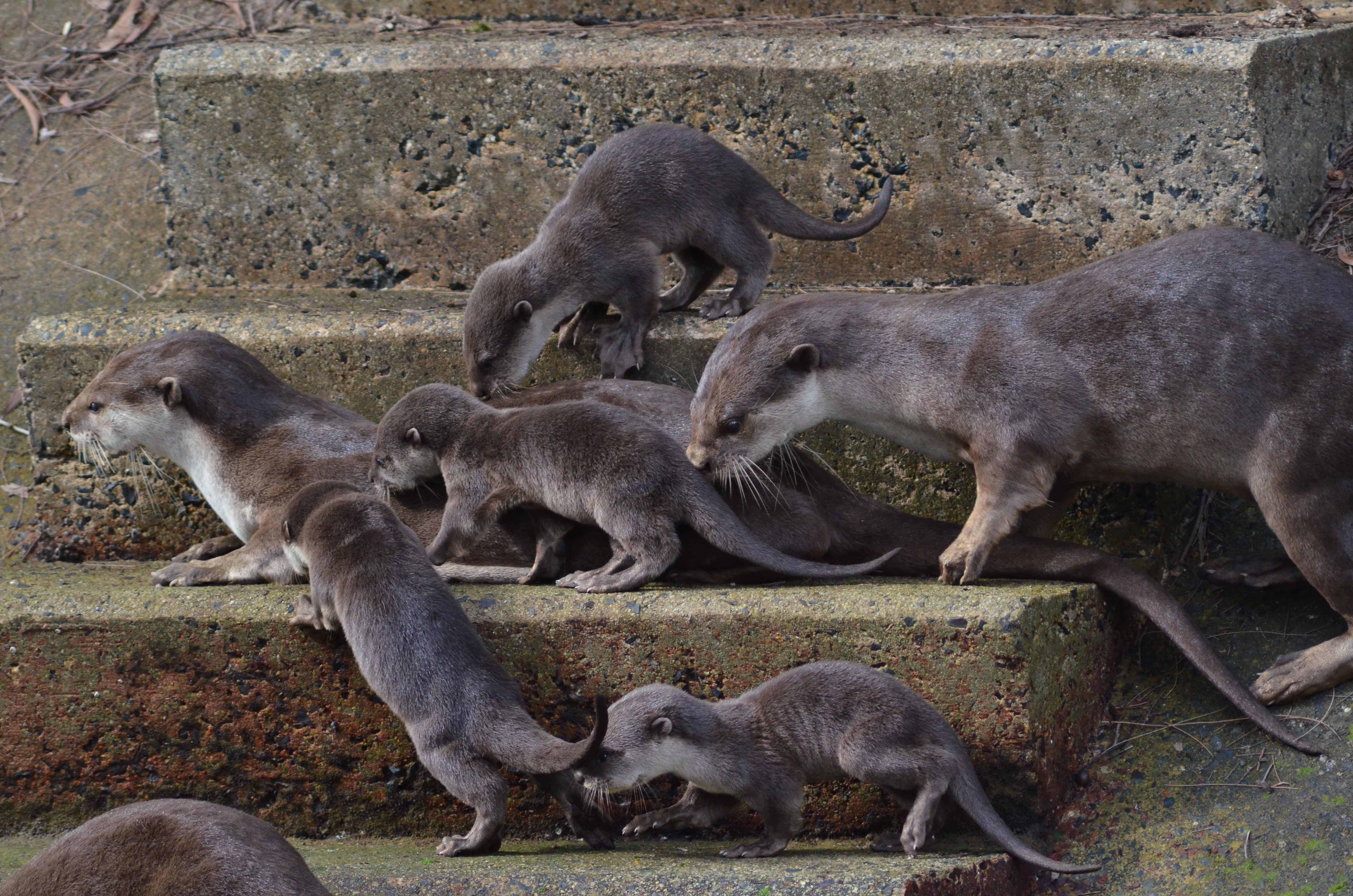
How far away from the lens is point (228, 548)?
466 centimetres

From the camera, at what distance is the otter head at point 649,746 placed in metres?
3.36

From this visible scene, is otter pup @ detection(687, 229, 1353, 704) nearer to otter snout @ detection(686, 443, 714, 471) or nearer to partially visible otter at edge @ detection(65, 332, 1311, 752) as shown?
otter snout @ detection(686, 443, 714, 471)

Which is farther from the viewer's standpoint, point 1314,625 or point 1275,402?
point 1314,625

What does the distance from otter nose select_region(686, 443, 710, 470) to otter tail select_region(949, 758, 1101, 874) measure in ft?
3.39

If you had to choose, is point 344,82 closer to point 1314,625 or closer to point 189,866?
point 189,866

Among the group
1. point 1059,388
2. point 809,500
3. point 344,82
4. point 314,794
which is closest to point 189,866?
point 314,794

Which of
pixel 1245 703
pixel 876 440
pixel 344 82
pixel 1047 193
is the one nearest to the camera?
pixel 1245 703

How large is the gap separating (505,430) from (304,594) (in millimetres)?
687

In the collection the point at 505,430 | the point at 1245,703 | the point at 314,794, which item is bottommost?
the point at 314,794

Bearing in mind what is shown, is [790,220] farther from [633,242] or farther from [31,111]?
[31,111]

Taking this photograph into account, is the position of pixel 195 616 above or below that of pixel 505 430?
below

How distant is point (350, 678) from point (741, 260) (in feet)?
5.93

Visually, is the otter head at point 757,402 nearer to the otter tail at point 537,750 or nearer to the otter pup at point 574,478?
the otter pup at point 574,478

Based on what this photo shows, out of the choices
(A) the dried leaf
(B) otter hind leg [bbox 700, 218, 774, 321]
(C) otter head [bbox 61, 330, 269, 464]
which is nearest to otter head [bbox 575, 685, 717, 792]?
(B) otter hind leg [bbox 700, 218, 774, 321]
